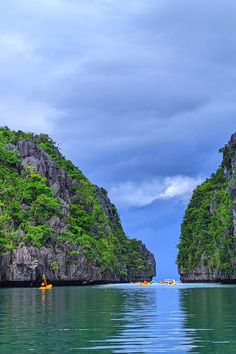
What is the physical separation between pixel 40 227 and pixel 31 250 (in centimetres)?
617

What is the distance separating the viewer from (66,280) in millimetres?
97438

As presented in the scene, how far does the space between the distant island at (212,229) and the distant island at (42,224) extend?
23025 millimetres

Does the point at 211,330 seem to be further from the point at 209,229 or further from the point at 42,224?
the point at 209,229

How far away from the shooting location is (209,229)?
14425cm

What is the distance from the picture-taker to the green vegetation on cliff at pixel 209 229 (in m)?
103

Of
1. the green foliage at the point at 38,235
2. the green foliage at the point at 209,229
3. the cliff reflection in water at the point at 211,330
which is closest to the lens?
the cliff reflection in water at the point at 211,330

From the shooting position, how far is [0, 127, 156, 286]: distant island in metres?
86.2

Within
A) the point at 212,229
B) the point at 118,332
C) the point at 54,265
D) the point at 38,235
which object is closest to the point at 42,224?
the point at 38,235

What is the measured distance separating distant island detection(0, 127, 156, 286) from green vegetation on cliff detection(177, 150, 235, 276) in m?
23.4

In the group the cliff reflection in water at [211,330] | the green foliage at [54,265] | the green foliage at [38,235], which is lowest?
the cliff reflection in water at [211,330]

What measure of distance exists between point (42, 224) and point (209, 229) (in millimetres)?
57786

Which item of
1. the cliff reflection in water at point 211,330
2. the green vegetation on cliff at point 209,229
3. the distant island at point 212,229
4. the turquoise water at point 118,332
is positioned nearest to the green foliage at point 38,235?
the distant island at point 212,229

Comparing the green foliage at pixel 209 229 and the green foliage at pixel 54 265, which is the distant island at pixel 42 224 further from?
the green foliage at pixel 209 229

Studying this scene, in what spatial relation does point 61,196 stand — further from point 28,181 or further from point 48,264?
point 48,264
